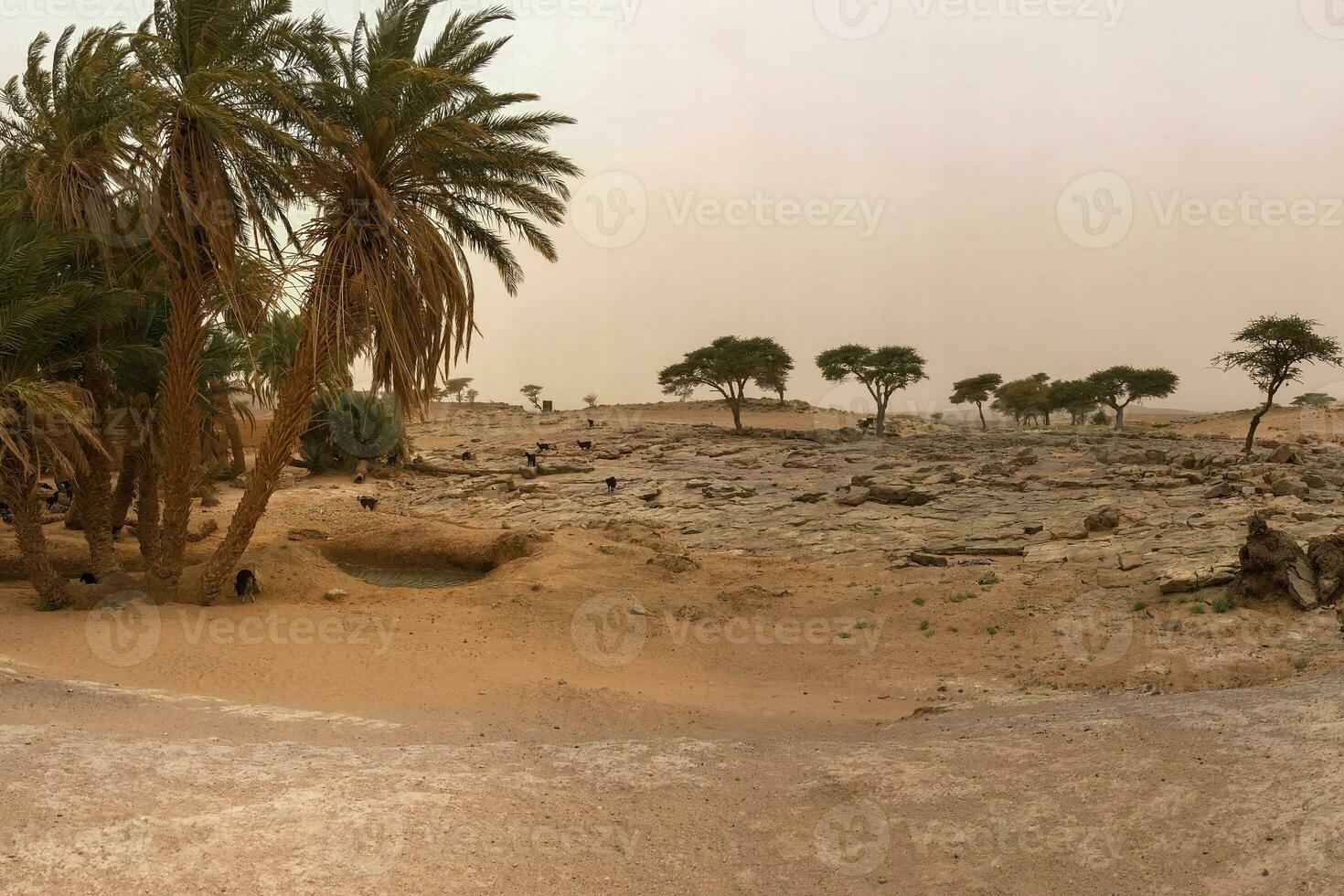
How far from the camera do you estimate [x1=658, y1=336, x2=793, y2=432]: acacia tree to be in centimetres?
4672

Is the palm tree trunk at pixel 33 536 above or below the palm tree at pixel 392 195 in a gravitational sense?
below

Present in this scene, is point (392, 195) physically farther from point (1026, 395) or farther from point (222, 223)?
point (1026, 395)

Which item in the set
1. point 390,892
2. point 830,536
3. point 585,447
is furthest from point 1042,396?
point 390,892

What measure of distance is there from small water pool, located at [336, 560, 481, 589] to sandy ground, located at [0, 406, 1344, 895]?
3.42 metres

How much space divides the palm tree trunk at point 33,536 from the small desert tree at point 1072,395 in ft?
182

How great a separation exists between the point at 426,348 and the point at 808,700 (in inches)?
280

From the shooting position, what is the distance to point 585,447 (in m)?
33.9

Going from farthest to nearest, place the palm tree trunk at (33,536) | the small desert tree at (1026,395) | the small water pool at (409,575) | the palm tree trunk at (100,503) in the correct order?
the small desert tree at (1026,395)
the small water pool at (409,575)
the palm tree trunk at (100,503)
the palm tree trunk at (33,536)

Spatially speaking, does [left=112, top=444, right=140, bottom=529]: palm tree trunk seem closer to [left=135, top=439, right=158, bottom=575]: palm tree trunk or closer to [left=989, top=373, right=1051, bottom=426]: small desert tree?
[left=135, top=439, right=158, bottom=575]: palm tree trunk

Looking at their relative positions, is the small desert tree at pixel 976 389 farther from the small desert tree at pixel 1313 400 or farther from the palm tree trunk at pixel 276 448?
the palm tree trunk at pixel 276 448

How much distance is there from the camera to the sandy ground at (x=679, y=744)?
473 cm

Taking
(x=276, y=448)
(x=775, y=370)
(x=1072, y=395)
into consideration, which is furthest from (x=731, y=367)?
(x=276, y=448)

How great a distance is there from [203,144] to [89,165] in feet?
9.16

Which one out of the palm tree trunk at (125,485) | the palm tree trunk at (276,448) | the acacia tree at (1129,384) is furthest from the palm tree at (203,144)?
the acacia tree at (1129,384)
